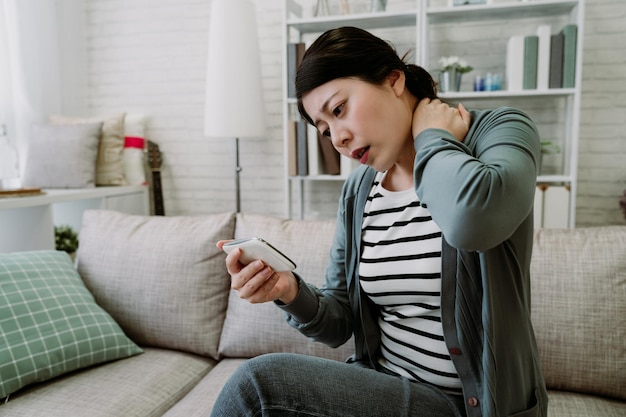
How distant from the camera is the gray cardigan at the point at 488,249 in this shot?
30.4 inches

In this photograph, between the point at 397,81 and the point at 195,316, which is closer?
the point at 397,81

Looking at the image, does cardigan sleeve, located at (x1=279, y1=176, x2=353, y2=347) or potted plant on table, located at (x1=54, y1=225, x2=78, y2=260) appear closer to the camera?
cardigan sleeve, located at (x1=279, y1=176, x2=353, y2=347)

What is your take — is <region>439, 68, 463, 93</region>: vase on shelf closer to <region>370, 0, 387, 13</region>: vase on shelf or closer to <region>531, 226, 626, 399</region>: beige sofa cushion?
<region>370, 0, 387, 13</region>: vase on shelf

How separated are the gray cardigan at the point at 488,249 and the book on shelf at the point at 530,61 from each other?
1.74 meters

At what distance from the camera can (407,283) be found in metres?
0.99

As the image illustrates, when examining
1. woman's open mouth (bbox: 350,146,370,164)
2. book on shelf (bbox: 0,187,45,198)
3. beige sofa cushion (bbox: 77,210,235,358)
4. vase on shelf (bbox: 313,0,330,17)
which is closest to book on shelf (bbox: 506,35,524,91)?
vase on shelf (bbox: 313,0,330,17)

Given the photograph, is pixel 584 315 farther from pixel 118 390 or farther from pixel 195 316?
pixel 118 390

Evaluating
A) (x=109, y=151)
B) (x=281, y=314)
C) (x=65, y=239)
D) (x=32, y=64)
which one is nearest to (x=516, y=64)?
(x=281, y=314)

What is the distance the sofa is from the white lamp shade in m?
1.10

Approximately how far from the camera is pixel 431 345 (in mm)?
978

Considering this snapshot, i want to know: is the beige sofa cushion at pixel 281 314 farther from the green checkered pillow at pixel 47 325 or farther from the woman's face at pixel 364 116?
the woman's face at pixel 364 116

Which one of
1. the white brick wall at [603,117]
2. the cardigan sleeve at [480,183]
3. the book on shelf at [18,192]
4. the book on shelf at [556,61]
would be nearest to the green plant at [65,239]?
the book on shelf at [18,192]

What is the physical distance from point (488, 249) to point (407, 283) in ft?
0.69

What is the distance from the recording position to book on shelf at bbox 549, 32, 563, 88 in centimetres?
245
